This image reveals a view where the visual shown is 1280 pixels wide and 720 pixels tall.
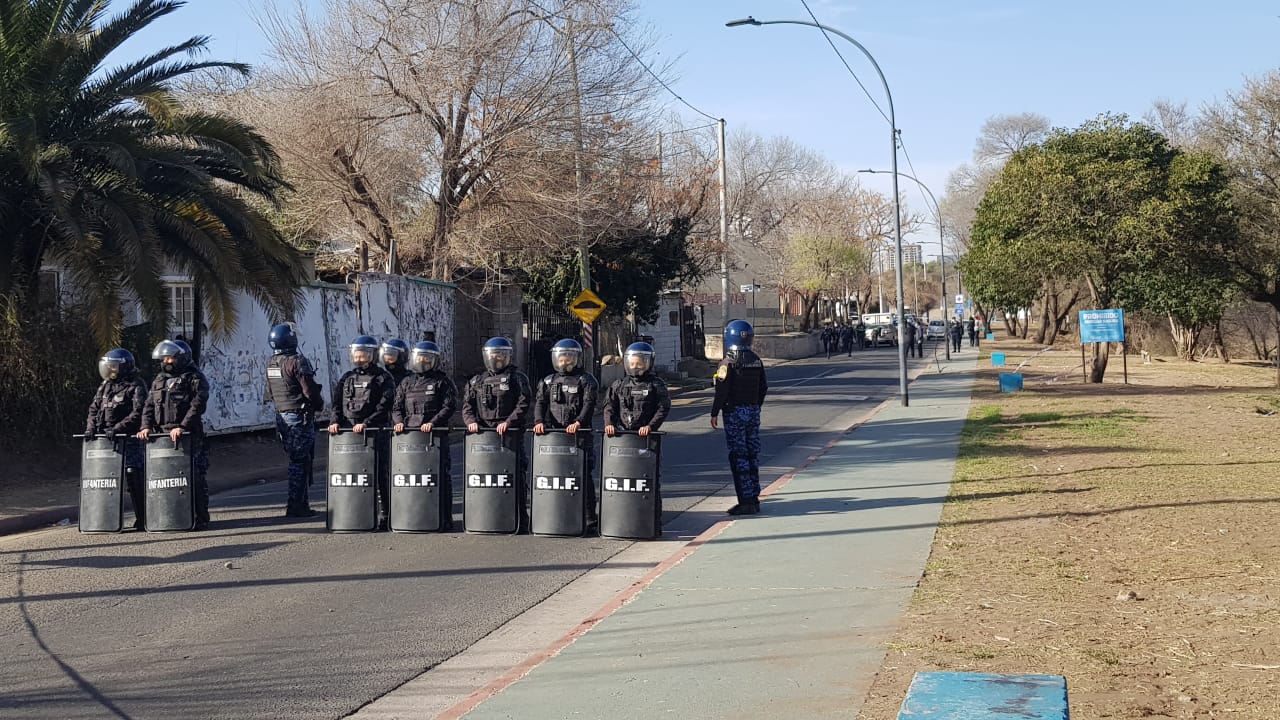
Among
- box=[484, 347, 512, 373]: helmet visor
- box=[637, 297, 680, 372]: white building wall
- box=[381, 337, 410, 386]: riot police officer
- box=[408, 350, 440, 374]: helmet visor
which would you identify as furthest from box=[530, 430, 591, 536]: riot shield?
box=[637, 297, 680, 372]: white building wall

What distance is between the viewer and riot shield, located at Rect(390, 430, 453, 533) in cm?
1084

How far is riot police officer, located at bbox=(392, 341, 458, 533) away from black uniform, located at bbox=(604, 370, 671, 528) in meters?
1.54

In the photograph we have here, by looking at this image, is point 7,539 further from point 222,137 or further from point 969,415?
point 969,415

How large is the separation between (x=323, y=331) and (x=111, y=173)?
221 inches

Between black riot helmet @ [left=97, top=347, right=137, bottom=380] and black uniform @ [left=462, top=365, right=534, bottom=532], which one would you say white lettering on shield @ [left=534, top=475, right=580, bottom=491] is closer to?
black uniform @ [left=462, top=365, right=534, bottom=532]

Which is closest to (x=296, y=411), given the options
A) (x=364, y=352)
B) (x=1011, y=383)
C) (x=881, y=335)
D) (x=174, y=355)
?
(x=364, y=352)

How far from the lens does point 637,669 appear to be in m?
6.26

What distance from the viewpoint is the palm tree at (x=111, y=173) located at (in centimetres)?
1445

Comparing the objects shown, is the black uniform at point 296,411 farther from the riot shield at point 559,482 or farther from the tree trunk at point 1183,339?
the tree trunk at point 1183,339

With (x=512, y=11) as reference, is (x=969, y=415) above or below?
below

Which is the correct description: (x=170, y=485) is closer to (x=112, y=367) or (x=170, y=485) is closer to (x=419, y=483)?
(x=112, y=367)

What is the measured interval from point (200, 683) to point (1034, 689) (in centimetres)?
430

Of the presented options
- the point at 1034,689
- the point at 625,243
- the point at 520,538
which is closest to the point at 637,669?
the point at 1034,689

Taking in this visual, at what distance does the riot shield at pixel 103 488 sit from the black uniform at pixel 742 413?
560 centimetres
